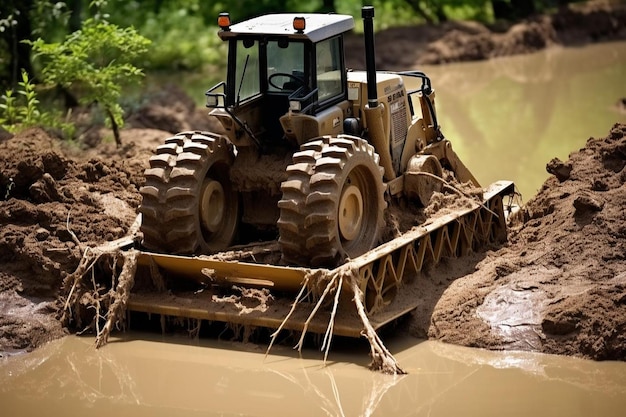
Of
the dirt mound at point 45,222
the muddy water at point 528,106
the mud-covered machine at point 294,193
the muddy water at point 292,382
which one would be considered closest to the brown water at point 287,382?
the muddy water at point 292,382

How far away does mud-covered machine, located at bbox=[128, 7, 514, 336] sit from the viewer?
10.5 meters

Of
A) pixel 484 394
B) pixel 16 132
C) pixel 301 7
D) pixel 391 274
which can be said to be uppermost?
pixel 301 7

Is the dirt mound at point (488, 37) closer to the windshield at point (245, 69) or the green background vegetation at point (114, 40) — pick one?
the green background vegetation at point (114, 40)

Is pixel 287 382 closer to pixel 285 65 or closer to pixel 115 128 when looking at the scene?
pixel 285 65

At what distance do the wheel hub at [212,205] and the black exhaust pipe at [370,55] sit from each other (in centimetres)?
183

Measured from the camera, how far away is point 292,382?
33.1 ft

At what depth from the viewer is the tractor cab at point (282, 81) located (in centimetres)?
1137

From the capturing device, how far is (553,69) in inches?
1056

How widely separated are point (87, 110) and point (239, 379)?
900 centimetres

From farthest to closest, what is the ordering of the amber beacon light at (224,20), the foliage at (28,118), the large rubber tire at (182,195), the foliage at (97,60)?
the foliage at (28,118), the foliage at (97,60), the amber beacon light at (224,20), the large rubber tire at (182,195)

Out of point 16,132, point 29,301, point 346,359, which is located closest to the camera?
point 346,359

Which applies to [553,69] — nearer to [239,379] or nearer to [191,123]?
[191,123]

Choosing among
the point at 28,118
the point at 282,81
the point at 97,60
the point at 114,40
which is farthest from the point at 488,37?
the point at 282,81

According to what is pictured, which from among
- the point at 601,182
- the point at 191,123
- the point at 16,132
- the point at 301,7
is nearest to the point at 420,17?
the point at 301,7
